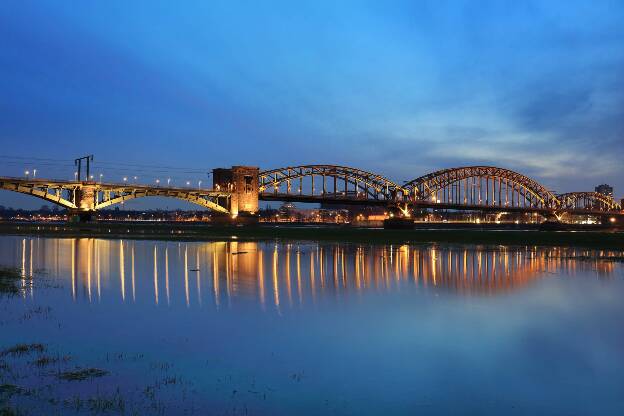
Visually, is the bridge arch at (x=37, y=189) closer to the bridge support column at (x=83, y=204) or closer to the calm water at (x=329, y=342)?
the bridge support column at (x=83, y=204)

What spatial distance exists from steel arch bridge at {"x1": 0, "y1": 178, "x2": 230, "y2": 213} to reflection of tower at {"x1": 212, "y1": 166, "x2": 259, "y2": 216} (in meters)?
1.93

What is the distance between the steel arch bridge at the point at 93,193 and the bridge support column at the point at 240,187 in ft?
6.14

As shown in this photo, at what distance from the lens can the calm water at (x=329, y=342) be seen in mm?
6547

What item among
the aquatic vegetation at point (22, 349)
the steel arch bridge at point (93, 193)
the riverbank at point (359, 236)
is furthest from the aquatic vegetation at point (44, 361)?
the steel arch bridge at point (93, 193)

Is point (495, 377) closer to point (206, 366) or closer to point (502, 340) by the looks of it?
point (502, 340)

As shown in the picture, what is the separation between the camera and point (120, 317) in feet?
36.4

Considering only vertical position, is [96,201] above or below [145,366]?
above

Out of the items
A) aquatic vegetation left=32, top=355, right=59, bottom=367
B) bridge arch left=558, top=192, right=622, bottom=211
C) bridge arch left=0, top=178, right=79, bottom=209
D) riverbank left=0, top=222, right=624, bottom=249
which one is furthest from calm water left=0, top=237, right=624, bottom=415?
bridge arch left=558, top=192, right=622, bottom=211

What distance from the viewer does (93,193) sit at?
88375 mm

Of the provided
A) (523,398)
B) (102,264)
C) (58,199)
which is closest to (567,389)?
(523,398)

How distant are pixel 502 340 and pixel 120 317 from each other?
24.5 ft

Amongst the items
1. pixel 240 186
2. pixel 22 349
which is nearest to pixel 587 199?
pixel 240 186

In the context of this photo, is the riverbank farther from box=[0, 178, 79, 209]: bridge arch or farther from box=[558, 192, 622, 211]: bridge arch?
box=[558, 192, 622, 211]: bridge arch

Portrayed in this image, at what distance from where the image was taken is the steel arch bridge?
8009 cm
